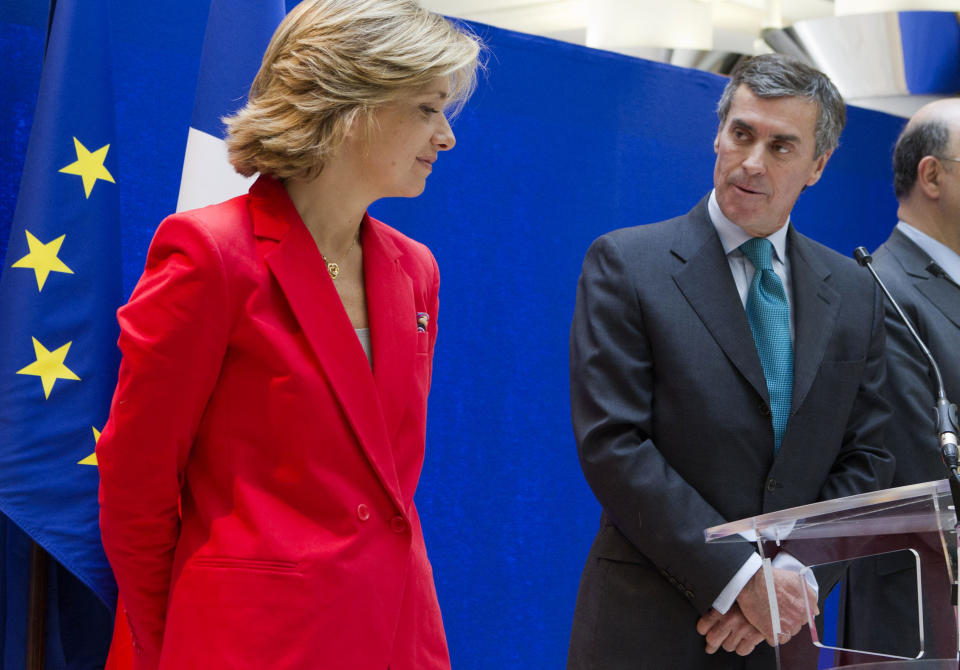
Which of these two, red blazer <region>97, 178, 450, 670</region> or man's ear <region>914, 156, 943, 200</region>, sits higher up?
man's ear <region>914, 156, 943, 200</region>

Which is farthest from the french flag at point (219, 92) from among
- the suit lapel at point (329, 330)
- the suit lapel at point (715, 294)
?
the suit lapel at point (715, 294)

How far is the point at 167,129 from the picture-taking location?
2670mm

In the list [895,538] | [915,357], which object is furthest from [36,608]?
[915,357]

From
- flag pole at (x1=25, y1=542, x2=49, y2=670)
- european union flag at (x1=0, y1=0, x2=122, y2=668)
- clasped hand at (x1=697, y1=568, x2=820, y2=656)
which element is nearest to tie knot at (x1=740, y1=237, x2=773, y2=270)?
clasped hand at (x1=697, y1=568, x2=820, y2=656)

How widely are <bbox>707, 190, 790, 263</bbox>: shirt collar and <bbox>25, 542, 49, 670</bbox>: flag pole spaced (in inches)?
60.1

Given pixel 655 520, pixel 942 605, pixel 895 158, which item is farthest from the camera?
pixel 895 158

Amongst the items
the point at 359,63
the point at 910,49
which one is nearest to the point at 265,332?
the point at 359,63

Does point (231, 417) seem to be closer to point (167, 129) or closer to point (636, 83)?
point (167, 129)

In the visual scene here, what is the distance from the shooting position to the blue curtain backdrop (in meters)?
3.11

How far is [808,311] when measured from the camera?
2193mm

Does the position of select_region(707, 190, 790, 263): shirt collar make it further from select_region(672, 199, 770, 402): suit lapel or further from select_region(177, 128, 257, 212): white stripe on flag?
select_region(177, 128, 257, 212): white stripe on flag

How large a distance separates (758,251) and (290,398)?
3.90 ft

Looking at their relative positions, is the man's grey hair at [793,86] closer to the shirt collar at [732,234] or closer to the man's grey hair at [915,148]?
the shirt collar at [732,234]

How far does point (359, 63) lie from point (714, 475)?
3.47 feet
